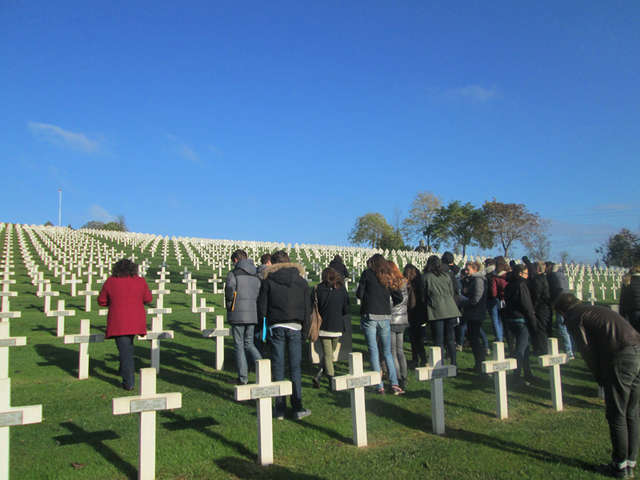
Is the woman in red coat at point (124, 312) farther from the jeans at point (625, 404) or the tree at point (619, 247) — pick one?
the tree at point (619, 247)

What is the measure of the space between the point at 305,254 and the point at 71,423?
31.7 m

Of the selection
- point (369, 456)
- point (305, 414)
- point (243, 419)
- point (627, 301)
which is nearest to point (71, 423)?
point (243, 419)

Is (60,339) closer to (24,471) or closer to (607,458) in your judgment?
(24,471)

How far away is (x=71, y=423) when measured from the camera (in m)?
5.53

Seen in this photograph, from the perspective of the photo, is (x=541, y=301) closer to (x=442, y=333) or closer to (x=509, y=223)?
(x=442, y=333)

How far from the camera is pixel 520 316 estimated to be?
7527 millimetres

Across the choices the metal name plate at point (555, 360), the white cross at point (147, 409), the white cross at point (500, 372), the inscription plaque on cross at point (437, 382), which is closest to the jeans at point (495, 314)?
the metal name plate at point (555, 360)

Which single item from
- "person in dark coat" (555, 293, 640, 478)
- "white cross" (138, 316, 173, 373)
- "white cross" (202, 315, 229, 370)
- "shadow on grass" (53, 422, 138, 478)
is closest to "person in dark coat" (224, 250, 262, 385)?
"white cross" (202, 315, 229, 370)

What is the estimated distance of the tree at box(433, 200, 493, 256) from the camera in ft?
205

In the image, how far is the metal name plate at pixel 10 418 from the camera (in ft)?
11.8

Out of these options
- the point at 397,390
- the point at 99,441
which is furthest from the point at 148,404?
the point at 397,390

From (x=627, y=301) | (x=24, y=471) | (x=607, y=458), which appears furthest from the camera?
(x=627, y=301)

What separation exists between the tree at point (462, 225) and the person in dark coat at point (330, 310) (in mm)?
58283

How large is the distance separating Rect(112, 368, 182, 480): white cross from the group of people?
5.69ft
